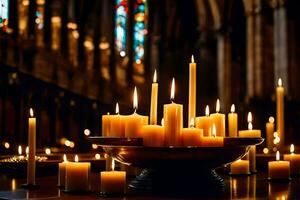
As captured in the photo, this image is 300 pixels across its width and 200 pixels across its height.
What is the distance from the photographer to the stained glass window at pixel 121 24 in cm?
2331

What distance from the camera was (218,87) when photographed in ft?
69.8

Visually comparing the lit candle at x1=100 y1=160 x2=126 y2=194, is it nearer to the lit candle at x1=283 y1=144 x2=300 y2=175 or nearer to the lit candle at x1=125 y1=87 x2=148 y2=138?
the lit candle at x1=125 y1=87 x2=148 y2=138

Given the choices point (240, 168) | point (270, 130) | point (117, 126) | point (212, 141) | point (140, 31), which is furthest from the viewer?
point (140, 31)

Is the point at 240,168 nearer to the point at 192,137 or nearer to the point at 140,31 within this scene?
the point at 192,137

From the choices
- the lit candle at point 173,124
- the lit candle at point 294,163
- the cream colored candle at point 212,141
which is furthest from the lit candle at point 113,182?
the lit candle at point 294,163

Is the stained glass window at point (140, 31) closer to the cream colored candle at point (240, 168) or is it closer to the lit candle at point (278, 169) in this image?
the cream colored candle at point (240, 168)

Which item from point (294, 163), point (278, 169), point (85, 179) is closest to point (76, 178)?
point (85, 179)

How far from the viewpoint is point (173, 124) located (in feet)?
7.47

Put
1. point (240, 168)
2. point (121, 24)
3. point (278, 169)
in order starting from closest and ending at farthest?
1. point (278, 169)
2. point (240, 168)
3. point (121, 24)

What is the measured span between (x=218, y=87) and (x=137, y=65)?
14.9ft

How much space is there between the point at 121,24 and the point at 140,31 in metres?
1.62

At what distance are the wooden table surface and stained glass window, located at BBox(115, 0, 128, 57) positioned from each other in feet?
67.2

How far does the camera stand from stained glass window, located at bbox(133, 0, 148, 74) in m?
24.5

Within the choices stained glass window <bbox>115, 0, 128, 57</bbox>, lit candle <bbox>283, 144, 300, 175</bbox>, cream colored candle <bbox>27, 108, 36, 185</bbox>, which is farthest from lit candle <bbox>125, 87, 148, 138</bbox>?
stained glass window <bbox>115, 0, 128, 57</bbox>
